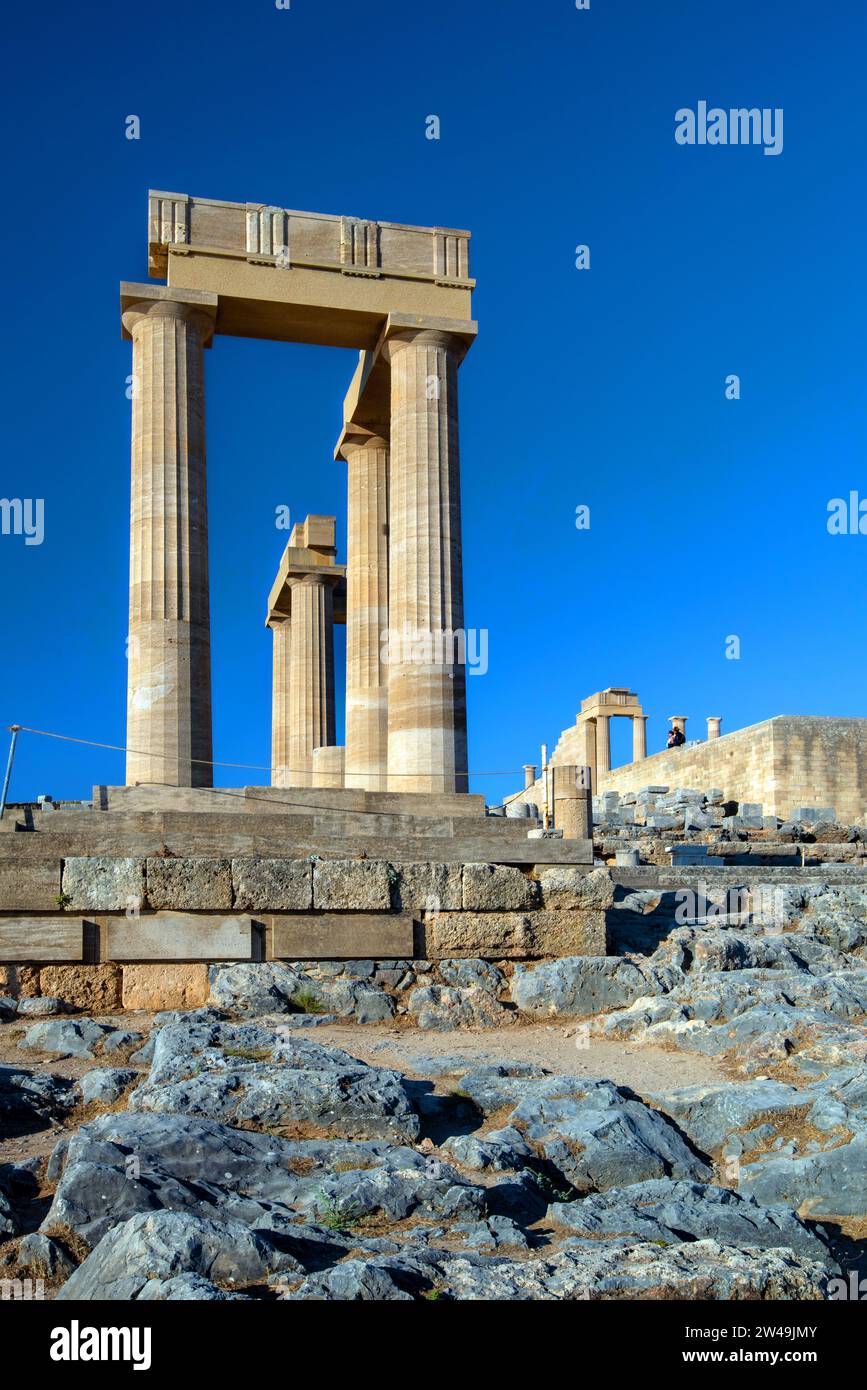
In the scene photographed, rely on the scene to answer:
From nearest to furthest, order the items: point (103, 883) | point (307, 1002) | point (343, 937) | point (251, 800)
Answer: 1. point (307, 1002)
2. point (103, 883)
3. point (343, 937)
4. point (251, 800)

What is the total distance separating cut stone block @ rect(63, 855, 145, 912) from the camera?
435 inches

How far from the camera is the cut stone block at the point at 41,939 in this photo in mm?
10844

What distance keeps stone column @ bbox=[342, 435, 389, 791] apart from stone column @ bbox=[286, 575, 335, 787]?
614 centimetres

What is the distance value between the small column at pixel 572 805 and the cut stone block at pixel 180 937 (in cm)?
894

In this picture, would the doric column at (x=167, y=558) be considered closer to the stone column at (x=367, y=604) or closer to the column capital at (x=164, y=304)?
the column capital at (x=164, y=304)

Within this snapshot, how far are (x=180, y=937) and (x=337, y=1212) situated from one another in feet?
19.6

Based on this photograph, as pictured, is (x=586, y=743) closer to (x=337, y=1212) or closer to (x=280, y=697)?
(x=280, y=697)

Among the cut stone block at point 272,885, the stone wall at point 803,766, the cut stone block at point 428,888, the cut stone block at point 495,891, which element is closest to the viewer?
the cut stone block at point 272,885

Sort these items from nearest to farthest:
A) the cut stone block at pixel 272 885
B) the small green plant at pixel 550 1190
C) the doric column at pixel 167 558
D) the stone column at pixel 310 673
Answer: the small green plant at pixel 550 1190
the cut stone block at pixel 272 885
the doric column at pixel 167 558
the stone column at pixel 310 673

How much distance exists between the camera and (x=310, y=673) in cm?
2511

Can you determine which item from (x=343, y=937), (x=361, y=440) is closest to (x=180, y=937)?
(x=343, y=937)

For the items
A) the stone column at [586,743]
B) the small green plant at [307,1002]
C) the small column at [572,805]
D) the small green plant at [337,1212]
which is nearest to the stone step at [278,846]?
the small green plant at [307,1002]

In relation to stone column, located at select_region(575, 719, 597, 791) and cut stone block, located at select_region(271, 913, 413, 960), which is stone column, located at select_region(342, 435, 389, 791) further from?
stone column, located at select_region(575, 719, 597, 791)
